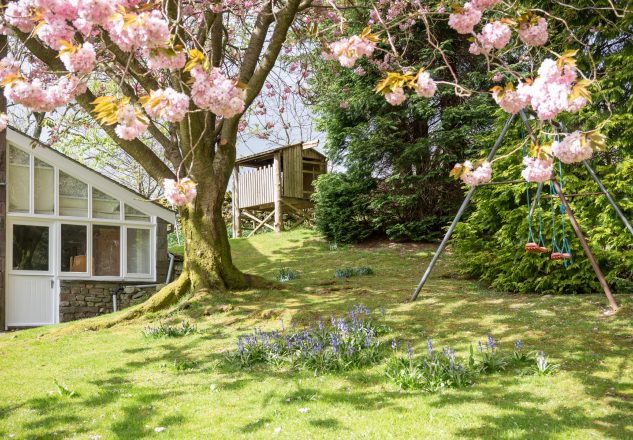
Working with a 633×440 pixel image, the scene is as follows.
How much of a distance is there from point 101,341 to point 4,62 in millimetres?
4034

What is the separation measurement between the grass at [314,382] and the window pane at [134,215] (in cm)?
559

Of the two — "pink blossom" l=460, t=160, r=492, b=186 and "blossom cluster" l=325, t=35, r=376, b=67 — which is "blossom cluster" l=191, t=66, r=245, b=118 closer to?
"blossom cluster" l=325, t=35, r=376, b=67

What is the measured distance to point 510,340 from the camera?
6004 mm

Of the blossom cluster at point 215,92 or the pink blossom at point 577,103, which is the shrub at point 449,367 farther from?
the blossom cluster at point 215,92

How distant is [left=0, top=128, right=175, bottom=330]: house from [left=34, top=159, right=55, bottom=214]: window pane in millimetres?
21

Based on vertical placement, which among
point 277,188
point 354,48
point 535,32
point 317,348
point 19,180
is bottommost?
point 317,348

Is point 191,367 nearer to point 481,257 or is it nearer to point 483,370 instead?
point 483,370

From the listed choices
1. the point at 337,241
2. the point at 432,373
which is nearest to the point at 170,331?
the point at 432,373

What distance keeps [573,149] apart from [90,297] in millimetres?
A: 12423

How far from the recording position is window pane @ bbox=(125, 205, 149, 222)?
14430 mm

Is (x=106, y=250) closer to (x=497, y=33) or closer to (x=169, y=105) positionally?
(x=169, y=105)

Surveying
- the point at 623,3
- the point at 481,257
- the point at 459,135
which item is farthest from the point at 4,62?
the point at 459,135

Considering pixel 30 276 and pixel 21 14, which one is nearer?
pixel 21 14

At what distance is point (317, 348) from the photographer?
5672 millimetres
